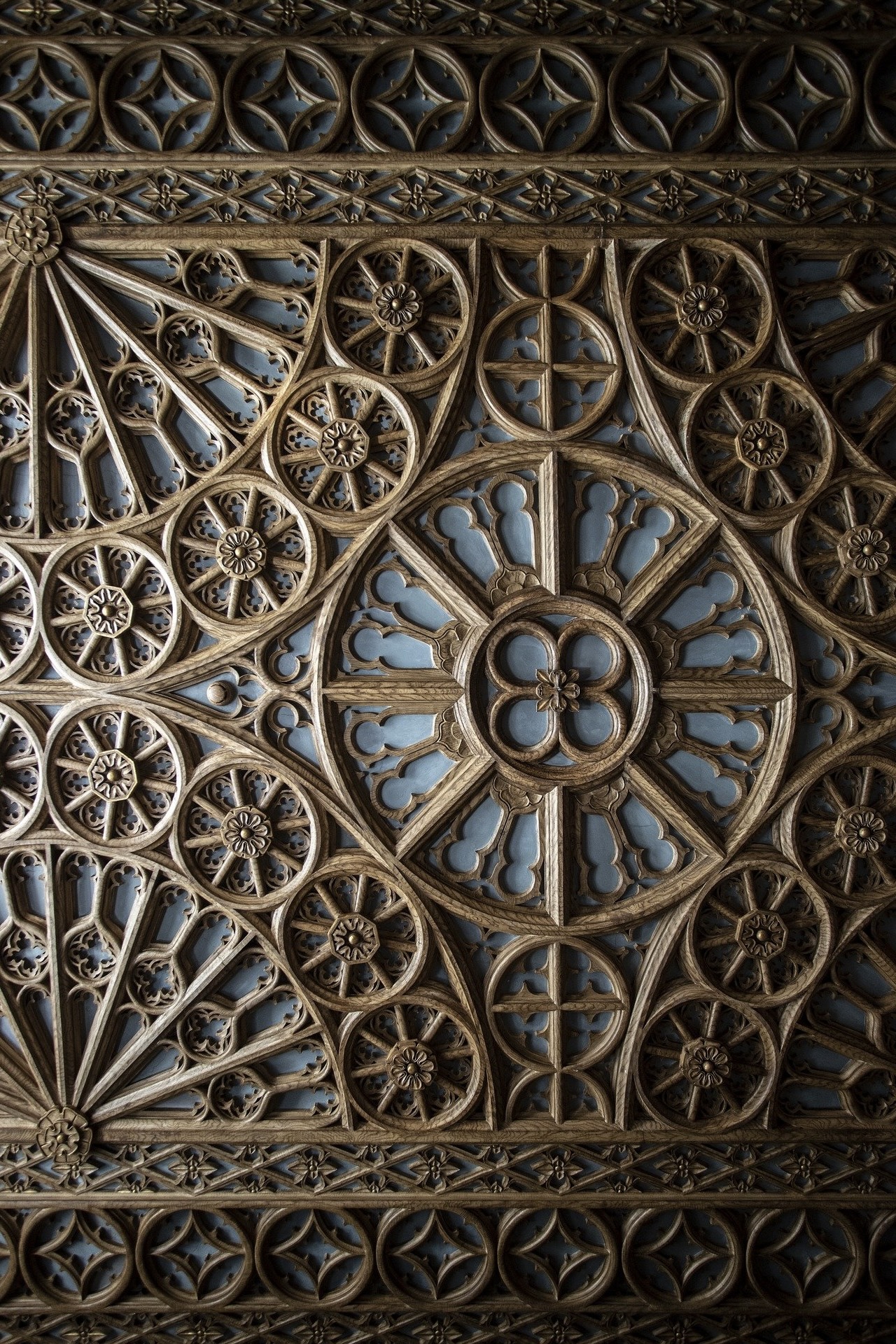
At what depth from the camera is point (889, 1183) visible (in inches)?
188

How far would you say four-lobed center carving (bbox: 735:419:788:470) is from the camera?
4.66 m

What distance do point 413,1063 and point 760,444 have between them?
2986mm

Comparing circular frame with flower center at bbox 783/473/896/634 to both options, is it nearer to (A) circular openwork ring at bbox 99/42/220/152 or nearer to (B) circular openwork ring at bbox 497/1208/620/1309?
(B) circular openwork ring at bbox 497/1208/620/1309

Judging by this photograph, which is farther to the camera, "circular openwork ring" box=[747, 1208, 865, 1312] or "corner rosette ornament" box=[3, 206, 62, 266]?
"circular openwork ring" box=[747, 1208, 865, 1312]

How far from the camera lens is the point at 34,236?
463 centimetres

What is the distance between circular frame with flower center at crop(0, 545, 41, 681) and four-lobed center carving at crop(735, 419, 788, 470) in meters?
3.04

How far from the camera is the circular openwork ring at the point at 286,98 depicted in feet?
15.3

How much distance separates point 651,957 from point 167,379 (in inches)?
125

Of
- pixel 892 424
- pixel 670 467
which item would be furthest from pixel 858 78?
pixel 670 467

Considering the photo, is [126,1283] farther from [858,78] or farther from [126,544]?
[858,78]

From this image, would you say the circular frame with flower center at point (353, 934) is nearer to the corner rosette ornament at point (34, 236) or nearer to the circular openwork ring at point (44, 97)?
the corner rosette ornament at point (34, 236)

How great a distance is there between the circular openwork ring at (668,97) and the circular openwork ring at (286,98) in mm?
1182

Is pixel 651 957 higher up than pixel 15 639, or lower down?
lower down

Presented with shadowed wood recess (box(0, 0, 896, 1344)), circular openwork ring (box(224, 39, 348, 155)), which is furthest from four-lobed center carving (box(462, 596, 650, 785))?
circular openwork ring (box(224, 39, 348, 155))
